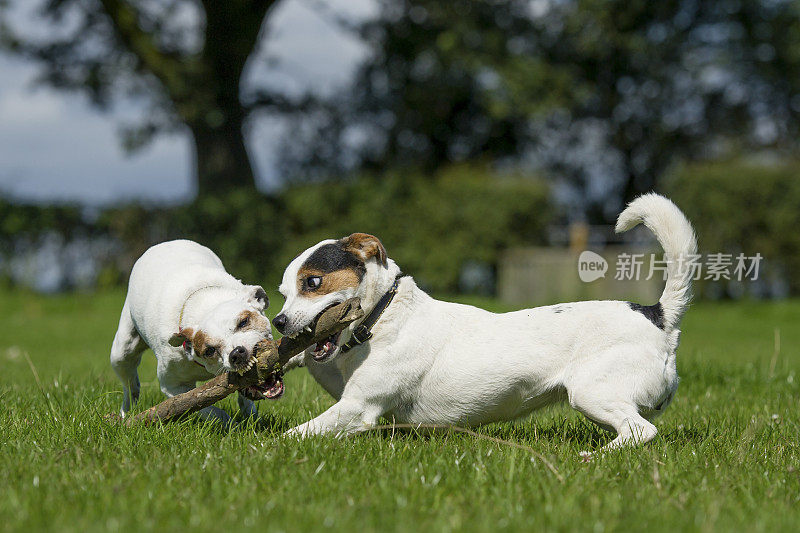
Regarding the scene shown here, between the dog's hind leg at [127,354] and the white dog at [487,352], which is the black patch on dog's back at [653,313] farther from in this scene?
the dog's hind leg at [127,354]

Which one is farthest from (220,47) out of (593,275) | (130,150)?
(593,275)

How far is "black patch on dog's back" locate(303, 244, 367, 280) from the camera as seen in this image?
4.52 meters

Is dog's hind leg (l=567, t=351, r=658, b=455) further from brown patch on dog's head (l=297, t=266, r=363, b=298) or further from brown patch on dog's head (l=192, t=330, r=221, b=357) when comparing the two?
brown patch on dog's head (l=192, t=330, r=221, b=357)

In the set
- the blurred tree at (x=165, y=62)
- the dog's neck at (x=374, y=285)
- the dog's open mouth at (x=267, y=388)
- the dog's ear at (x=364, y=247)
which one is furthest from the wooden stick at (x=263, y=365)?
the blurred tree at (x=165, y=62)

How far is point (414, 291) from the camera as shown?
4.90m

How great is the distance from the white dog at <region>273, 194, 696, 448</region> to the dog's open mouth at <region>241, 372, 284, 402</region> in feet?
0.77

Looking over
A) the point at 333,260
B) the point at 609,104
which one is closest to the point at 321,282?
the point at 333,260

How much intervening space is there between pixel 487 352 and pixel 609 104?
28.3m

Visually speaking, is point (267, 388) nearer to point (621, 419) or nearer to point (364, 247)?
point (364, 247)

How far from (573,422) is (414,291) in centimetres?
160

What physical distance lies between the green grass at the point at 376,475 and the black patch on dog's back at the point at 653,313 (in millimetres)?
694

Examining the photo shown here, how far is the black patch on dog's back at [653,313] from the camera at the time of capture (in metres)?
4.64

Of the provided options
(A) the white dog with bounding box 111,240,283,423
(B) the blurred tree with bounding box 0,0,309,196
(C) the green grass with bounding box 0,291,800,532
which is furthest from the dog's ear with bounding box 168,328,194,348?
(B) the blurred tree with bounding box 0,0,309,196

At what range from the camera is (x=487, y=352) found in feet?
15.4
